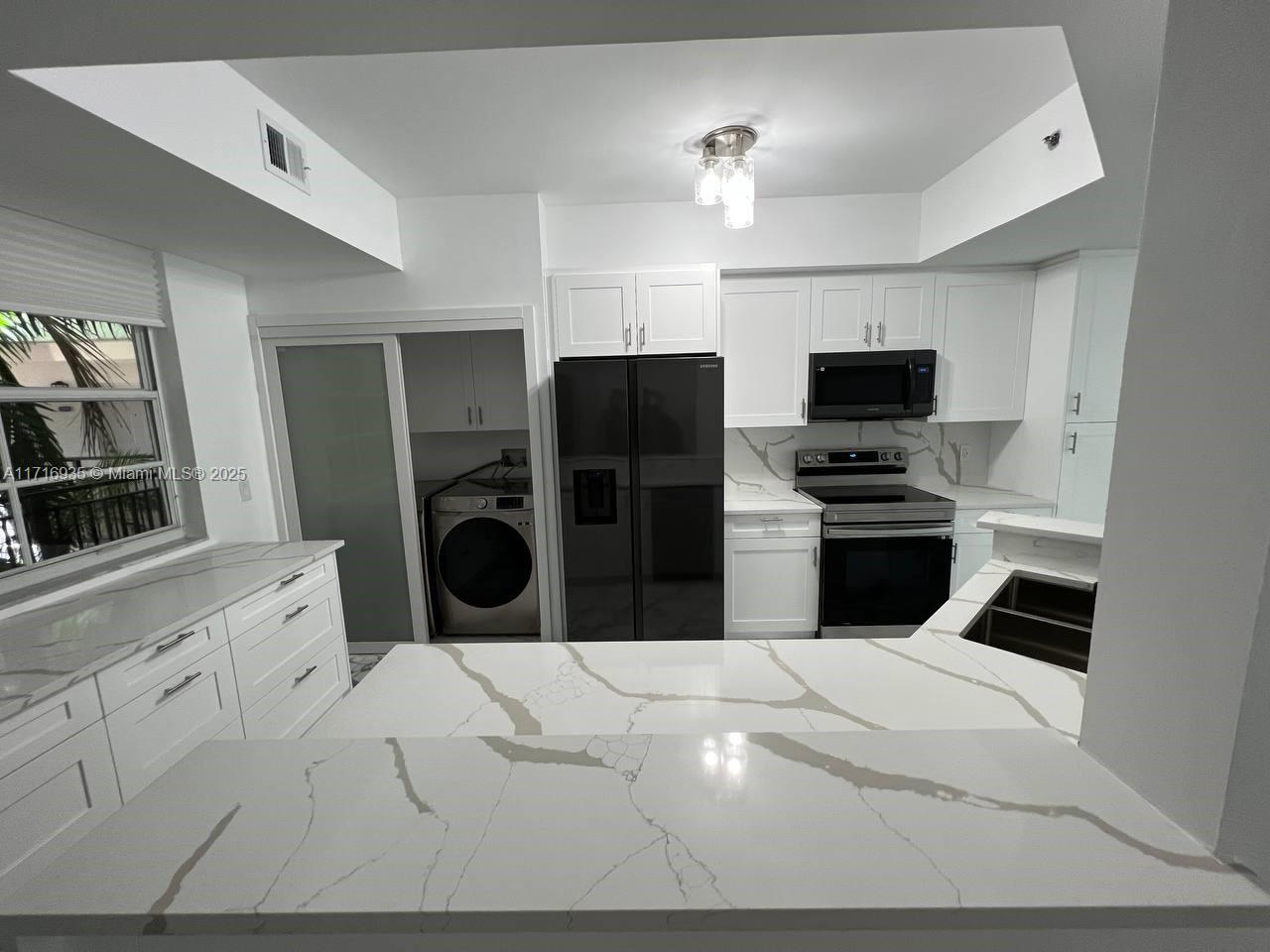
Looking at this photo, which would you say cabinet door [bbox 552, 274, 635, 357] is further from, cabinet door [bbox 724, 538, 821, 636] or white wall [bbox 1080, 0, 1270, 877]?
white wall [bbox 1080, 0, 1270, 877]

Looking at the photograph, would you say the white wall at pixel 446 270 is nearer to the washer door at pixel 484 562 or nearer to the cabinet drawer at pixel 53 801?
the washer door at pixel 484 562

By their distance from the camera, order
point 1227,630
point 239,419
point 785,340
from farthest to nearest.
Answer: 1. point 785,340
2. point 239,419
3. point 1227,630

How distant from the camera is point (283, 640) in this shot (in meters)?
2.15

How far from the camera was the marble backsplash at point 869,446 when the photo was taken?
3.47m

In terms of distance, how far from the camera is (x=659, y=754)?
2.18 feet

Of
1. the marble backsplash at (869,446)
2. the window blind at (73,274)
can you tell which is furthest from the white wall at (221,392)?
the marble backsplash at (869,446)

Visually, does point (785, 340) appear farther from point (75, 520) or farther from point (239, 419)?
point (75, 520)

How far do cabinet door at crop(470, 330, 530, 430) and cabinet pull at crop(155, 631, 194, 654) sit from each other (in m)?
2.00

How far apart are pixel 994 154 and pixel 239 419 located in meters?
3.85

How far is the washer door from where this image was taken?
319cm

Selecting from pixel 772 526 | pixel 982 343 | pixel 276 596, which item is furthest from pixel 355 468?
pixel 982 343

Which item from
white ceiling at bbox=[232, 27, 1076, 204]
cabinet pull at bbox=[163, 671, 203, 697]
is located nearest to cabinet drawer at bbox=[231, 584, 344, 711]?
cabinet pull at bbox=[163, 671, 203, 697]

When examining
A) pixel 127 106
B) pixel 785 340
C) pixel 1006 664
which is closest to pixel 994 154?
pixel 785 340

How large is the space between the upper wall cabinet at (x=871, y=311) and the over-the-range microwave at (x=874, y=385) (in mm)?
85
